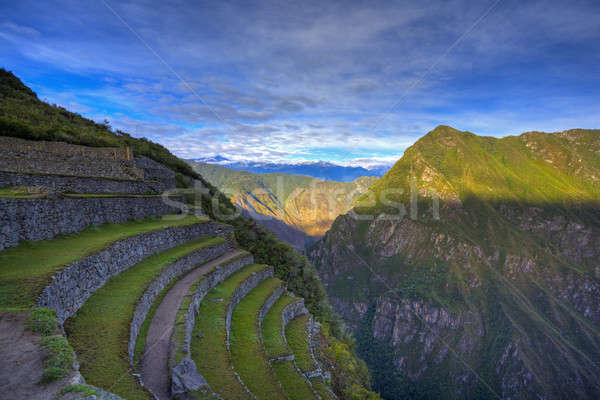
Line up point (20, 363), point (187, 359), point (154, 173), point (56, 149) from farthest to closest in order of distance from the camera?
point (154, 173) → point (56, 149) → point (187, 359) → point (20, 363)

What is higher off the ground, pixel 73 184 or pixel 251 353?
pixel 73 184

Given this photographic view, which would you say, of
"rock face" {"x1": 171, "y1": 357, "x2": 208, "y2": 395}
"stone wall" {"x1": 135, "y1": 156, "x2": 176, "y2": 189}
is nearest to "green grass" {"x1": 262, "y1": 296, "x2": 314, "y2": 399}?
"rock face" {"x1": 171, "y1": 357, "x2": 208, "y2": 395}

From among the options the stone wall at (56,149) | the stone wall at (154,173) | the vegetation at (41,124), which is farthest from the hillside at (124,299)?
the stone wall at (154,173)

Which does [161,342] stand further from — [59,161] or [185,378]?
[59,161]

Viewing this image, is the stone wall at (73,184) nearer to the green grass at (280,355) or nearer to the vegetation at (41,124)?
the vegetation at (41,124)

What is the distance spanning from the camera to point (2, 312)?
7.74 metres

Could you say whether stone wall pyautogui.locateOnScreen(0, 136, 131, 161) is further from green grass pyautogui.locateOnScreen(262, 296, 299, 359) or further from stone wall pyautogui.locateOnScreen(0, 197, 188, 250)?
green grass pyautogui.locateOnScreen(262, 296, 299, 359)

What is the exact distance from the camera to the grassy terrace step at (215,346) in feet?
34.3

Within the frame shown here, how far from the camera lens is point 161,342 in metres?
11.7

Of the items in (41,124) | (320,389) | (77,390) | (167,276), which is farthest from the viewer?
(41,124)

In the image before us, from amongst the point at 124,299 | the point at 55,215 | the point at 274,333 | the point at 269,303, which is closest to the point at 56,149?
the point at 55,215

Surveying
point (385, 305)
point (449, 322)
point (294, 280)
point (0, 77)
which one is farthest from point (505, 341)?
point (0, 77)

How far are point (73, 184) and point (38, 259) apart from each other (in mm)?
10549

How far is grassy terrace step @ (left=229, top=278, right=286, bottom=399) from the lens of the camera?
11.7 m
